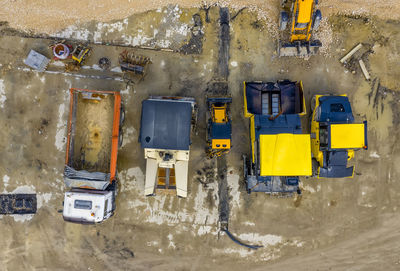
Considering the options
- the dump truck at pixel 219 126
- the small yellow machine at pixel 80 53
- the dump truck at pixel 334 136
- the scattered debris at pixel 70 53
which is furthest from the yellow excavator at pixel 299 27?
the scattered debris at pixel 70 53

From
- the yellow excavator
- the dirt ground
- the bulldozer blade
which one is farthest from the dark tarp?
the yellow excavator

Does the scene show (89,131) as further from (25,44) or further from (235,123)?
(235,123)

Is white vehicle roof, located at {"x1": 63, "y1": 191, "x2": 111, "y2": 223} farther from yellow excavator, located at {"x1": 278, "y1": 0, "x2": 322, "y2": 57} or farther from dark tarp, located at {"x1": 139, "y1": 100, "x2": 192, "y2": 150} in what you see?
yellow excavator, located at {"x1": 278, "y1": 0, "x2": 322, "y2": 57}

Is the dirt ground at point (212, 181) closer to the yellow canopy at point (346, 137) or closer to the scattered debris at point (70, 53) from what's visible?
the scattered debris at point (70, 53)

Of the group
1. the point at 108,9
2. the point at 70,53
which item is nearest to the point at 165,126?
the point at 70,53

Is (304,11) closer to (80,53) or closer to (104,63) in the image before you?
(104,63)

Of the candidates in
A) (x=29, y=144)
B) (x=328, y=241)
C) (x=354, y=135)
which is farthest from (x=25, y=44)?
(x=328, y=241)
